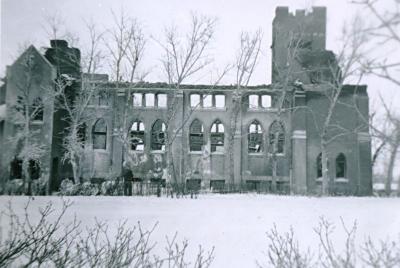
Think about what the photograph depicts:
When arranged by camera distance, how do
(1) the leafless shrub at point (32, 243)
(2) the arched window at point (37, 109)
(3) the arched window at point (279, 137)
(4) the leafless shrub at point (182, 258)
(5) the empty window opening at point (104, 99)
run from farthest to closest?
(5) the empty window opening at point (104, 99), (3) the arched window at point (279, 137), (2) the arched window at point (37, 109), (4) the leafless shrub at point (182, 258), (1) the leafless shrub at point (32, 243)

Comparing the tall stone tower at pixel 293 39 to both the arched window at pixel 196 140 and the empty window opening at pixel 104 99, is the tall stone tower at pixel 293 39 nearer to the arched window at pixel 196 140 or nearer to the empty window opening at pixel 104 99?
the arched window at pixel 196 140

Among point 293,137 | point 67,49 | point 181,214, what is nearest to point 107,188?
point 181,214

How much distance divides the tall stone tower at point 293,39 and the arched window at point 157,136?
878 cm

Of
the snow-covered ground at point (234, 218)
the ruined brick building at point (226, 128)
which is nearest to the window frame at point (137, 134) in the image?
the ruined brick building at point (226, 128)

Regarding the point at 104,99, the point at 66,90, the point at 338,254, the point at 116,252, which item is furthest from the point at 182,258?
the point at 104,99

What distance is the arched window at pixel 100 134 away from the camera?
28.1m

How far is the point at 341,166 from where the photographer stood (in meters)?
26.4

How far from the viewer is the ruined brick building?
24.6 meters

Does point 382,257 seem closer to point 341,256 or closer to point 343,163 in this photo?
point 341,256

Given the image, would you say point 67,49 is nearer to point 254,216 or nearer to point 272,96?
point 272,96

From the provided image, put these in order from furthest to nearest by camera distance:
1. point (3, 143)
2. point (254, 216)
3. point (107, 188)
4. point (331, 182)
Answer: point (331, 182), point (3, 143), point (107, 188), point (254, 216)

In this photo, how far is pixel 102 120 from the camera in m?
28.5

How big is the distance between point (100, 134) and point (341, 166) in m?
16.0

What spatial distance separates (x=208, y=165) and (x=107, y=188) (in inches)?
432
